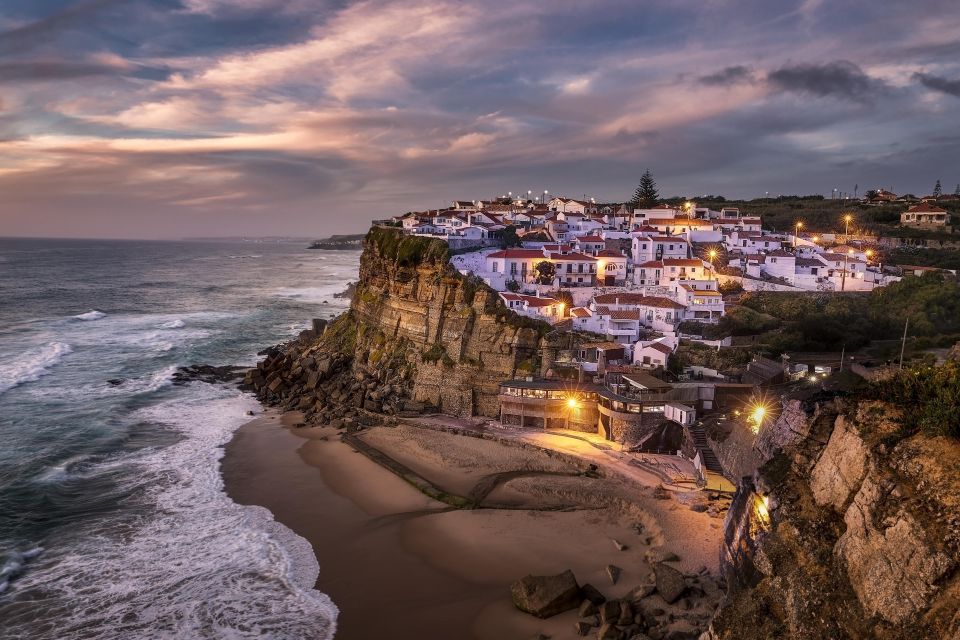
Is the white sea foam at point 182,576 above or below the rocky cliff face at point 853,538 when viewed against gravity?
below

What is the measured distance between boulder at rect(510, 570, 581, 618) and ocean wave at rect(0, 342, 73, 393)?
4519cm

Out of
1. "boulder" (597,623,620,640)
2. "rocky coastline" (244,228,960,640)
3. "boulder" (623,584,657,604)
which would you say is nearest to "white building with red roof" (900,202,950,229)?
"rocky coastline" (244,228,960,640)

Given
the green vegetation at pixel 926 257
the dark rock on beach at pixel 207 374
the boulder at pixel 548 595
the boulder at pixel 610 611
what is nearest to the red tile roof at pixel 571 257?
the dark rock on beach at pixel 207 374

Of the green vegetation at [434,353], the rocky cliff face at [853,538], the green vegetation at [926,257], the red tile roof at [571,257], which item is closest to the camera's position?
the rocky cliff face at [853,538]

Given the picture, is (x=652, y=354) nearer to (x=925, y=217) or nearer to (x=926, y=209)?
(x=925, y=217)

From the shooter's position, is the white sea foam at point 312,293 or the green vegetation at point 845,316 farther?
the white sea foam at point 312,293

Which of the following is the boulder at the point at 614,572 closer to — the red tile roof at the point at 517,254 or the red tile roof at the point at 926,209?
the red tile roof at the point at 517,254

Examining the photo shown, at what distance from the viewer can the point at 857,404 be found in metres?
16.5

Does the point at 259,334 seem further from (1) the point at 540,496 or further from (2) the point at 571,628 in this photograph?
(2) the point at 571,628

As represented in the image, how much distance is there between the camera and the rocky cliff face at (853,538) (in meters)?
12.3

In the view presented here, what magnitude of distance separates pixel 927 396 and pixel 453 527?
1834 cm

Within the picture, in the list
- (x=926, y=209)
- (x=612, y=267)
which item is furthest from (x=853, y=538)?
(x=926, y=209)

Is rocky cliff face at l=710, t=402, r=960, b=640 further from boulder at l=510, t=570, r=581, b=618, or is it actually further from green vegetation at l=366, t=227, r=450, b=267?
green vegetation at l=366, t=227, r=450, b=267

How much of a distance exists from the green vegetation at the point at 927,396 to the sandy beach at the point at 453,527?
853cm
